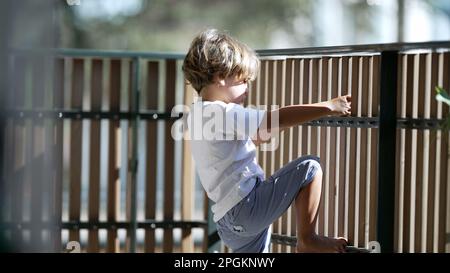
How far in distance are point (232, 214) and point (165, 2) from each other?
14846mm

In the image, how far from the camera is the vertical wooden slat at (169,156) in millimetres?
6551

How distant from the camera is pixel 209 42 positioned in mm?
4766

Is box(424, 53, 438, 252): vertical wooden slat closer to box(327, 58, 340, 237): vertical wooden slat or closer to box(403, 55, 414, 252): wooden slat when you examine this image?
box(403, 55, 414, 252): wooden slat

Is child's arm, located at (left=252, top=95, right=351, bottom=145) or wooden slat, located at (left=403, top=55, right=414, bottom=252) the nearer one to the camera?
child's arm, located at (left=252, top=95, right=351, bottom=145)

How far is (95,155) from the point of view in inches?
256

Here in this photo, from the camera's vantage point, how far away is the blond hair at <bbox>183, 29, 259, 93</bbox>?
4.70m

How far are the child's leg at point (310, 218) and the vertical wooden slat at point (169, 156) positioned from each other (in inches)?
84.2

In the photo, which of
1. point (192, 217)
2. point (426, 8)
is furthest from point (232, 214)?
point (426, 8)

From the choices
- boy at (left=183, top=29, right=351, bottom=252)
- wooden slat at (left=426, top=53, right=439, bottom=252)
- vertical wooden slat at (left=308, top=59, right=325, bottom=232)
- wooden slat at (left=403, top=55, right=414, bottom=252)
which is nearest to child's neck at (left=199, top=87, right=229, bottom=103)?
boy at (left=183, top=29, right=351, bottom=252)

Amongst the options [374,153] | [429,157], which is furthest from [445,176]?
[374,153]

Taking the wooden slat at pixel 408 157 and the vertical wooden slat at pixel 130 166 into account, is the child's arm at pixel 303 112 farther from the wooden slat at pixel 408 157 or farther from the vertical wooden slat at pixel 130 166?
the vertical wooden slat at pixel 130 166

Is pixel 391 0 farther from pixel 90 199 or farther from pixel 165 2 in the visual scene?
pixel 90 199

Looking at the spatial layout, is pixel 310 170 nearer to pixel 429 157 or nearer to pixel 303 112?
pixel 303 112

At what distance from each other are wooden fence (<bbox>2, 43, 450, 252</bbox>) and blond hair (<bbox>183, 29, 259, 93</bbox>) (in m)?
0.48
